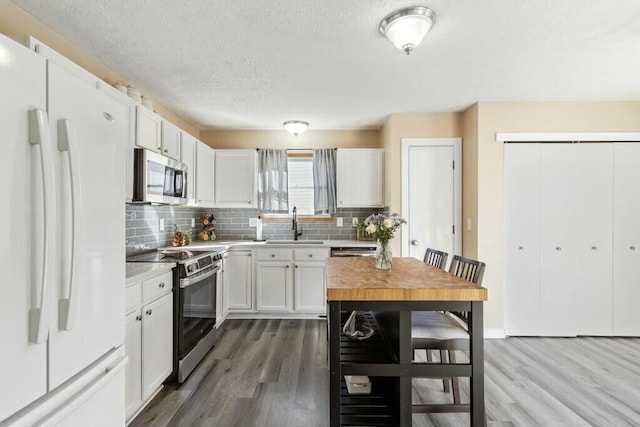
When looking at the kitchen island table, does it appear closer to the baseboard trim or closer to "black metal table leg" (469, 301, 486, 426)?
"black metal table leg" (469, 301, 486, 426)

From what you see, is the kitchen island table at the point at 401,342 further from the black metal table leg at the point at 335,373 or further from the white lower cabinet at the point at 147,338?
the white lower cabinet at the point at 147,338

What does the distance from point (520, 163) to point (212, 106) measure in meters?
3.36

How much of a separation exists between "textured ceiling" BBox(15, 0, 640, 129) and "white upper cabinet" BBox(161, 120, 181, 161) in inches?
15.1

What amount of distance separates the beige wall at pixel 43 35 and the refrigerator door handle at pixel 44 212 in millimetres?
1451

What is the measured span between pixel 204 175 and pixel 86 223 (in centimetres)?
274

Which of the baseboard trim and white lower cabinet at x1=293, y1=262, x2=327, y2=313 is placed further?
white lower cabinet at x1=293, y1=262, x2=327, y2=313

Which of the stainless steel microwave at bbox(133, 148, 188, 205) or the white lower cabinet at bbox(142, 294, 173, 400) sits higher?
the stainless steel microwave at bbox(133, 148, 188, 205)

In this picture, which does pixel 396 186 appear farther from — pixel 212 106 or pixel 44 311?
pixel 44 311

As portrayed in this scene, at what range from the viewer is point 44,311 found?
85 cm

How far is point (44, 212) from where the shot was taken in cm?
87

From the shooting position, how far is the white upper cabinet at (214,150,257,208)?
4078 millimetres

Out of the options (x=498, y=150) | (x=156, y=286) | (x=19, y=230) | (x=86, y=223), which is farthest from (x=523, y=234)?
(x=19, y=230)

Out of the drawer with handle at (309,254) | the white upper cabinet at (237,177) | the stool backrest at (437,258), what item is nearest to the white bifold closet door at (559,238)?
the stool backrest at (437,258)

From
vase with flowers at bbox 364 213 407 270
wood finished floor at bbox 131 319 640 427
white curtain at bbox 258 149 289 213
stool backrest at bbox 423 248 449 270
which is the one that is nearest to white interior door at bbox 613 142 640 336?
wood finished floor at bbox 131 319 640 427
